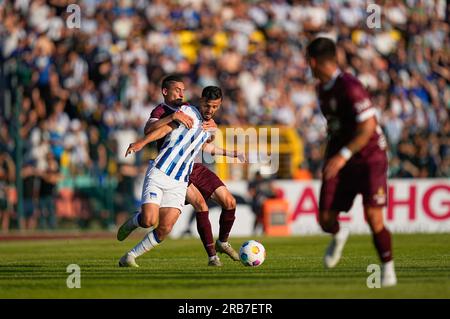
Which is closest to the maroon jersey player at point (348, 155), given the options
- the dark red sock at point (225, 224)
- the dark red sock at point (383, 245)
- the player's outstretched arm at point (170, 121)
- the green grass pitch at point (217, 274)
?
the dark red sock at point (383, 245)

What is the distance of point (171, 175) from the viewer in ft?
41.3

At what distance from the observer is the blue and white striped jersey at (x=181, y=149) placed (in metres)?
12.6

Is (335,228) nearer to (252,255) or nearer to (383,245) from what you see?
(383,245)

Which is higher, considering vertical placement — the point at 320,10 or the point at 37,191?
the point at 320,10

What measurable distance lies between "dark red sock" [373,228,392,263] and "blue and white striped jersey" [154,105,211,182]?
11.2ft

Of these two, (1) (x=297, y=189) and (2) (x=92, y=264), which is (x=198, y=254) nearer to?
(2) (x=92, y=264)

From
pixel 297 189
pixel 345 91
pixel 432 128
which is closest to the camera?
pixel 345 91

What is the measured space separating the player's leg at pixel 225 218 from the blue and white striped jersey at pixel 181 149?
719 mm

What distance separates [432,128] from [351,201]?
47.5ft

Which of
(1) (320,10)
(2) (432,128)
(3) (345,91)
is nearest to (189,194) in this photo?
(3) (345,91)

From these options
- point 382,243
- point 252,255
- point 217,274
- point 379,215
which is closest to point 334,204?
point 379,215

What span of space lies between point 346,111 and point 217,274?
111 inches

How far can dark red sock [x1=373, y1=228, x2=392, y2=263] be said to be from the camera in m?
9.91

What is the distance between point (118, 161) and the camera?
23.2 metres
